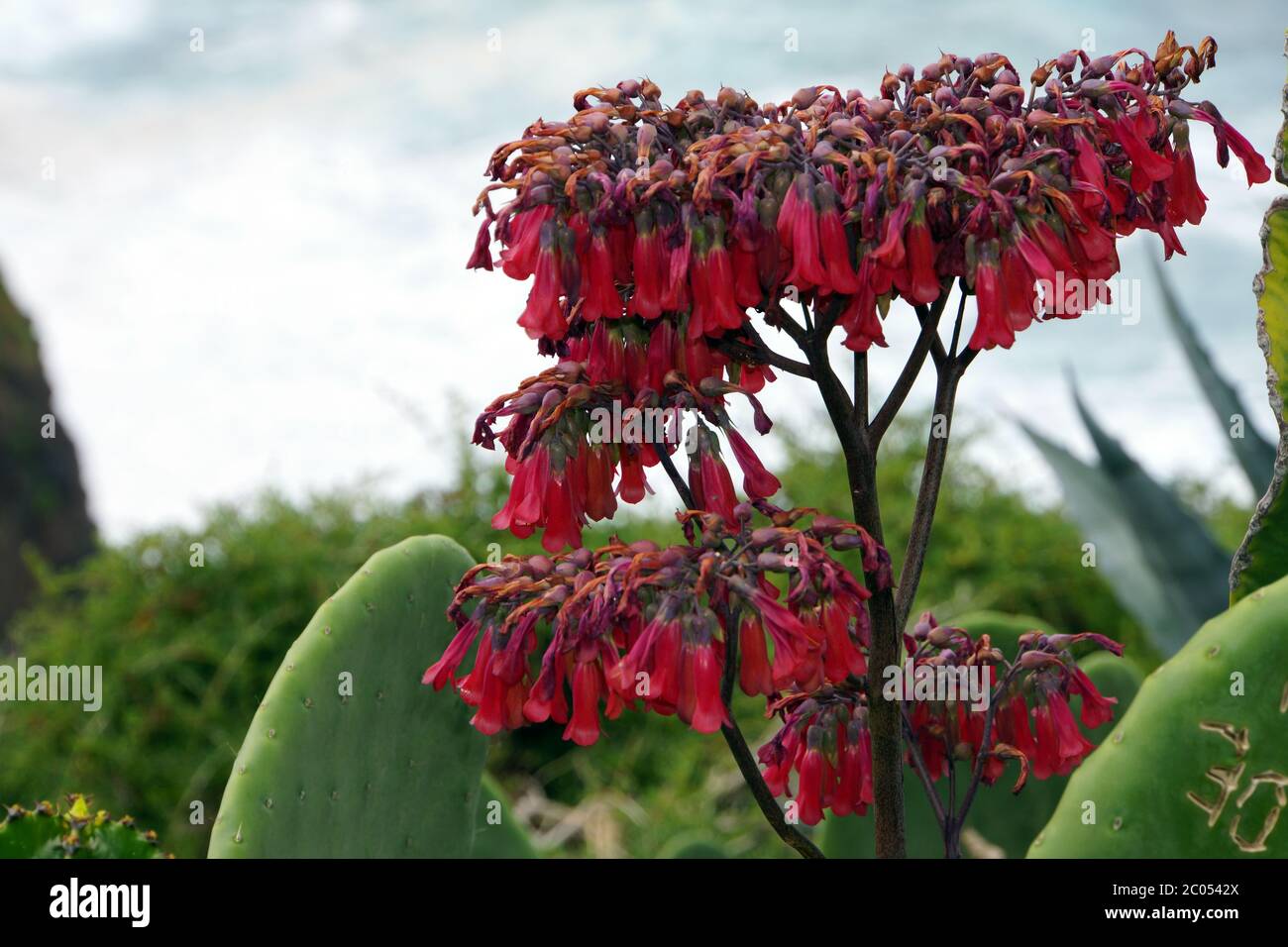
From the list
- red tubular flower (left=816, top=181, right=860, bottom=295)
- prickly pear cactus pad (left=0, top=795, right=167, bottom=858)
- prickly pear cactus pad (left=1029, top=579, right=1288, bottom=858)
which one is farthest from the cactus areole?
prickly pear cactus pad (left=0, top=795, right=167, bottom=858)

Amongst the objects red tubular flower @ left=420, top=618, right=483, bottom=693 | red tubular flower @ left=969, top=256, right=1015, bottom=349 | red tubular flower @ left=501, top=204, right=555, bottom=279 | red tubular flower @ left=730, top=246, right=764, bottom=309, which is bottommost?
red tubular flower @ left=420, top=618, right=483, bottom=693

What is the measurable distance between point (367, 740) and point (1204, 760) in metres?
0.86

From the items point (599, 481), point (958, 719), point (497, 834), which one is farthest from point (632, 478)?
point (497, 834)

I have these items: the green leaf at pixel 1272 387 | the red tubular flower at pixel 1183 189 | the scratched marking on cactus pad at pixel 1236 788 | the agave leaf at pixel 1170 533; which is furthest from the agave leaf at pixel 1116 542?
the scratched marking on cactus pad at pixel 1236 788

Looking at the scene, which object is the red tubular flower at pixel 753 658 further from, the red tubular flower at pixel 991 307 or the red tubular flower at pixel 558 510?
the red tubular flower at pixel 991 307

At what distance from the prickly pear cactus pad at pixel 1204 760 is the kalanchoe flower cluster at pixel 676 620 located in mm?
239

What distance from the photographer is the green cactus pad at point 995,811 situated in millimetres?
1992

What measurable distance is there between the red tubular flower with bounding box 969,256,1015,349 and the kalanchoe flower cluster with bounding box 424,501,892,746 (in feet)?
0.64

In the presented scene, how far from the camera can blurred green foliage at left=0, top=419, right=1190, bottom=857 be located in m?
3.51

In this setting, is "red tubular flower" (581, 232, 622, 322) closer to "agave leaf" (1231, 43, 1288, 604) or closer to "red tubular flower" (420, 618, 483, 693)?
"red tubular flower" (420, 618, 483, 693)
